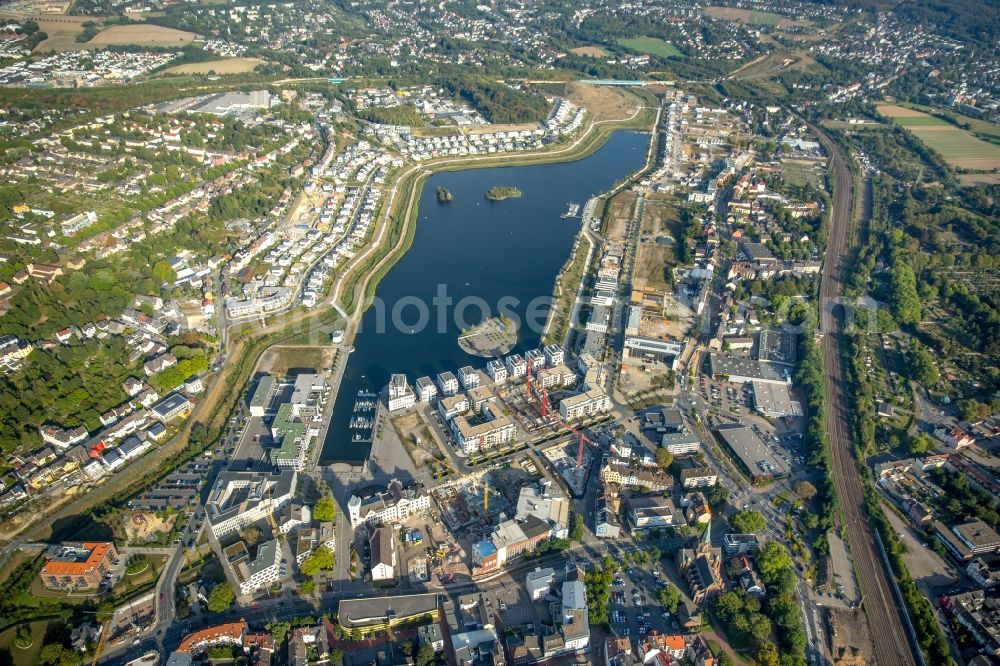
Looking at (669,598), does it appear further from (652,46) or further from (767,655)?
(652,46)

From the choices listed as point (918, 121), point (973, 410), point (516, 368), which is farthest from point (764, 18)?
point (516, 368)

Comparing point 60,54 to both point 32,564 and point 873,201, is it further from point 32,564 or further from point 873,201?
point 873,201

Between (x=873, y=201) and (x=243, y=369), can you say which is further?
(x=873, y=201)

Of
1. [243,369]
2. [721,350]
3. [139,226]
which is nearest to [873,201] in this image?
[721,350]

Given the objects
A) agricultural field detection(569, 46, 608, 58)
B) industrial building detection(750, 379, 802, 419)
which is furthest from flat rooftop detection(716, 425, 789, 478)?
agricultural field detection(569, 46, 608, 58)

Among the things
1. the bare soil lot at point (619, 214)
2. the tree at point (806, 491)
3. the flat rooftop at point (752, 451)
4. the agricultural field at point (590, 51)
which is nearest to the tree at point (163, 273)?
the bare soil lot at point (619, 214)

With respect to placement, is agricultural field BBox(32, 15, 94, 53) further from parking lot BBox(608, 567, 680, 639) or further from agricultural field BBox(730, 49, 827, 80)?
parking lot BBox(608, 567, 680, 639)

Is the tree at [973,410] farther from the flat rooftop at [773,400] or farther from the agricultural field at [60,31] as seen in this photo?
the agricultural field at [60,31]
